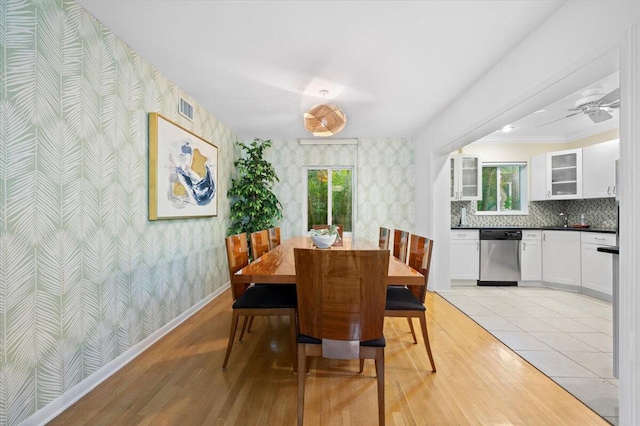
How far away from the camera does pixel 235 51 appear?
91.5 inches

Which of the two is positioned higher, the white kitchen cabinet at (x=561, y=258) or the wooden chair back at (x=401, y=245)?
the wooden chair back at (x=401, y=245)

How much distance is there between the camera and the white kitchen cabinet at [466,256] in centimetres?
459

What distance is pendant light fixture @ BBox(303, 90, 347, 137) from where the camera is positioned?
8.75ft

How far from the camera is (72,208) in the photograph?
1.76 meters

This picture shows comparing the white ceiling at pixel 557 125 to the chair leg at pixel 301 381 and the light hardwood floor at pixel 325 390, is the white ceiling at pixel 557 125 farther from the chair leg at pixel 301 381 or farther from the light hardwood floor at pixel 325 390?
the chair leg at pixel 301 381

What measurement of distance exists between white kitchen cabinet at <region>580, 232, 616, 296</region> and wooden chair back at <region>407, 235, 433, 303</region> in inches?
125

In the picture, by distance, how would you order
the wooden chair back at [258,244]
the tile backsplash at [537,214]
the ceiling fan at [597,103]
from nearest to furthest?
the wooden chair back at [258,244], the ceiling fan at [597,103], the tile backsplash at [537,214]

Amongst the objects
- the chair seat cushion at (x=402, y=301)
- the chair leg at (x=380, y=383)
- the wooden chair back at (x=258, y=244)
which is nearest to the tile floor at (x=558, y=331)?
the chair seat cushion at (x=402, y=301)

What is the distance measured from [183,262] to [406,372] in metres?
2.44

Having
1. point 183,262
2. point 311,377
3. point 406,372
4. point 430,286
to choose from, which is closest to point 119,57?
point 183,262

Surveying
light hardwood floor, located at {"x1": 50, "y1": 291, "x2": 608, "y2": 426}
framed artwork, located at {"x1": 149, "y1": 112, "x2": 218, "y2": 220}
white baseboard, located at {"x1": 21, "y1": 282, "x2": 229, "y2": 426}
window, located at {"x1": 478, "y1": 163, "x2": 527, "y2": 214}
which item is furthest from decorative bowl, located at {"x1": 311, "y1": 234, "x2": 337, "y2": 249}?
window, located at {"x1": 478, "y1": 163, "x2": 527, "y2": 214}

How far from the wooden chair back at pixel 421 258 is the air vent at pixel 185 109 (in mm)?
2682

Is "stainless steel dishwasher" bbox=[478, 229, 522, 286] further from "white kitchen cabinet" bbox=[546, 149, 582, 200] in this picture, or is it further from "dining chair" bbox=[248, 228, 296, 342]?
"dining chair" bbox=[248, 228, 296, 342]

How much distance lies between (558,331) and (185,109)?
4487 millimetres
